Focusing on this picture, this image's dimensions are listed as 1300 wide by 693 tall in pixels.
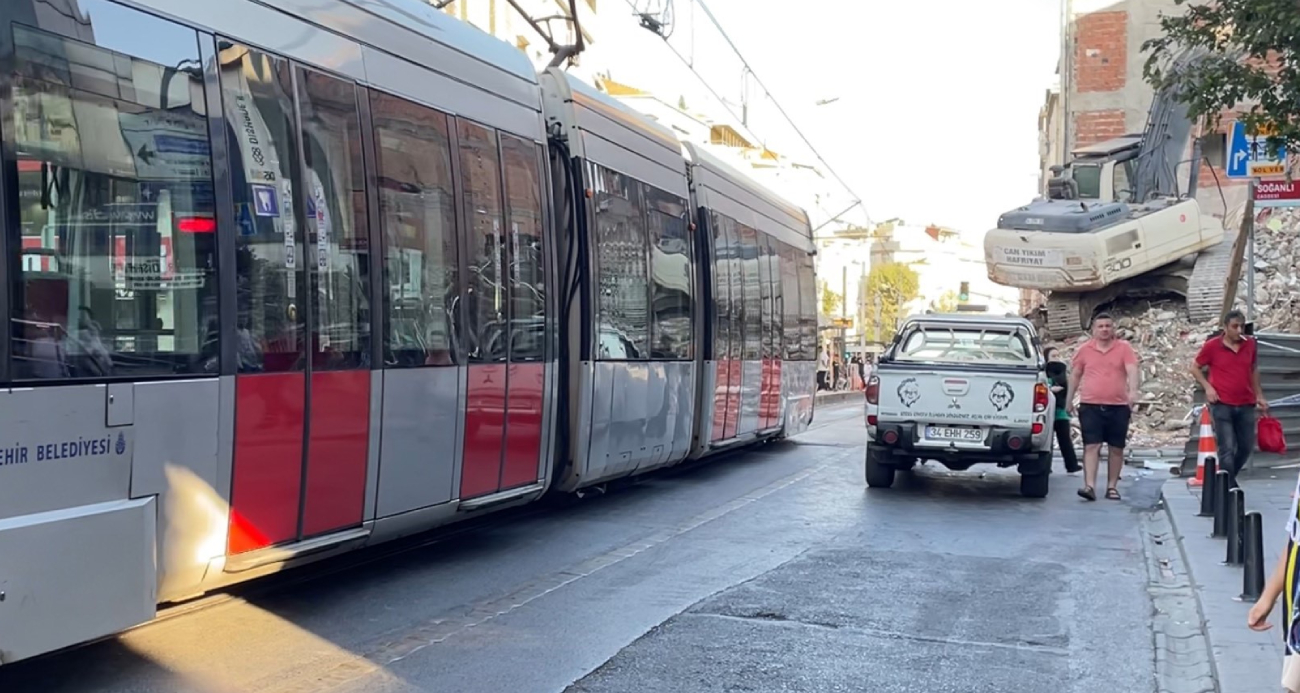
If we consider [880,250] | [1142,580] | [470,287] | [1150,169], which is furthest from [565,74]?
[880,250]

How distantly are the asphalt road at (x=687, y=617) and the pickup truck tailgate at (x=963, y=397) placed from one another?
4.85ft

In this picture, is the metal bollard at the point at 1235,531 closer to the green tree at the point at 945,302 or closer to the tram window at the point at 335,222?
the tram window at the point at 335,222

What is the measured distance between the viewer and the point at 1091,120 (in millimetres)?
53875

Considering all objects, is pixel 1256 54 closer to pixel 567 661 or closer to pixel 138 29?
pixel 567 661

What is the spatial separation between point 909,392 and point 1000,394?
0.88 m

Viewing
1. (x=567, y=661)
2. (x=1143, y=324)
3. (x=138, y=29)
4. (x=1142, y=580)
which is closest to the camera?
(x=138, y=29)

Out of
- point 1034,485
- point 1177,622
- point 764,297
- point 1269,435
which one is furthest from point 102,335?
point 764,297

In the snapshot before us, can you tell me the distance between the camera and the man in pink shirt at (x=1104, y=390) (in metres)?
12.6

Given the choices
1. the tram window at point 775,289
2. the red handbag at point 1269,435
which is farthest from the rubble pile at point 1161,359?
the red handbag at point 1269,435

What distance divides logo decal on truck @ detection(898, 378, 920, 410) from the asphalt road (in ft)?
5.38

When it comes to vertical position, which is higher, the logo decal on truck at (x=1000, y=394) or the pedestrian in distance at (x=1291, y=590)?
the logo decal on truck at (x=1000, y=394)

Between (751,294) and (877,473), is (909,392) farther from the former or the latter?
(751,294)

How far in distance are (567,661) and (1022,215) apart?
2513cm

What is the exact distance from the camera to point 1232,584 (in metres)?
8.15
